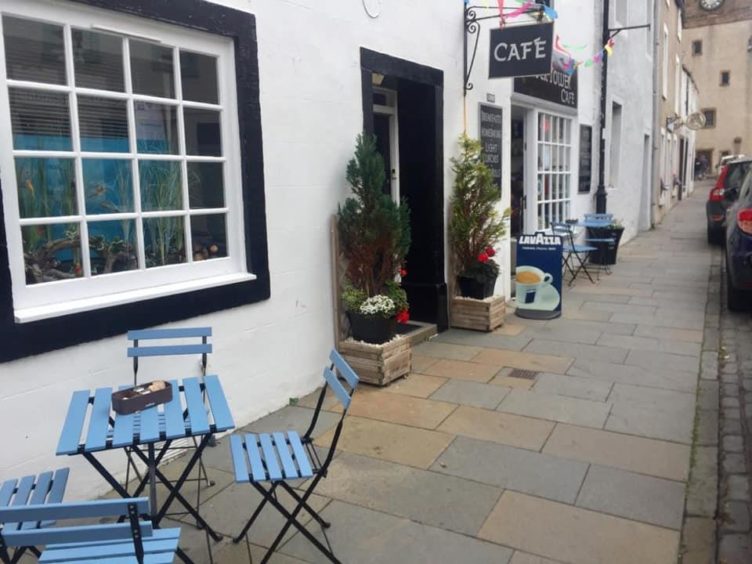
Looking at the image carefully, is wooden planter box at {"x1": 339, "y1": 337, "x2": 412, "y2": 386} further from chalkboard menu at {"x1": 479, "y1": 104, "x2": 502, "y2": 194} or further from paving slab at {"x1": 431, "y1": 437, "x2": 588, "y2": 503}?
chalkboard menu at {"x1": 479, "y1": 104, "x2": 502, "y2": 194}

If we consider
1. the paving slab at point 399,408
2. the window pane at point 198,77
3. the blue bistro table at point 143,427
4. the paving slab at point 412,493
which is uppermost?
the window pane at point 198,77

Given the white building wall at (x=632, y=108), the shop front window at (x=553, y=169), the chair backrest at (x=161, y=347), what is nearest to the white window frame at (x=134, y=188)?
the chair backrest at (x=161, y=347)

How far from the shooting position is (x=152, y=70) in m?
4.03

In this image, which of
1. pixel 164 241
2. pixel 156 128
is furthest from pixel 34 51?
pixel 164 241

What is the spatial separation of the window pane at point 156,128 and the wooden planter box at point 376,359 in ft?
6.76

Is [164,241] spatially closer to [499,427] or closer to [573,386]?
[499,427]

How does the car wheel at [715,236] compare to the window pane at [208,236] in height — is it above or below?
below

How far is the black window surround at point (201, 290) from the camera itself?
3.27m

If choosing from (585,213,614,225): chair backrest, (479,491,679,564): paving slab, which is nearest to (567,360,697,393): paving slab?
(479,491,679,564): paving slab

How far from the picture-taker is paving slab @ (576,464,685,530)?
3352 mm

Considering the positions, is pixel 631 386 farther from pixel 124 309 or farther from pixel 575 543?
pixel 124 309

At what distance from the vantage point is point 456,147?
23.1ft

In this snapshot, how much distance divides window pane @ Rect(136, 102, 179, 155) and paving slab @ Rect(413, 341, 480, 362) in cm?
307

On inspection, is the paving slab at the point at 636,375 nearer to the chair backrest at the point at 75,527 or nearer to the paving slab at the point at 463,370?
the paving slab at the point at 463,370
